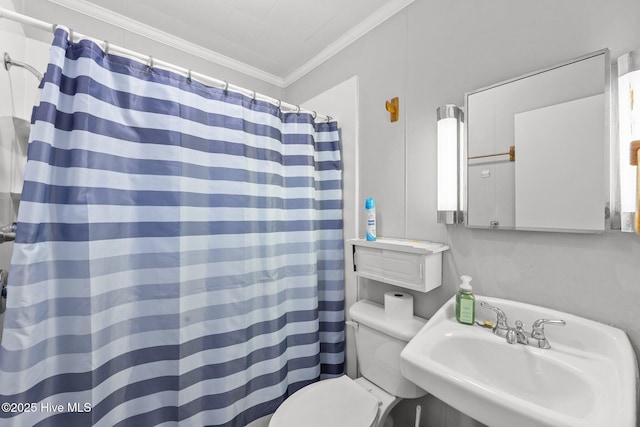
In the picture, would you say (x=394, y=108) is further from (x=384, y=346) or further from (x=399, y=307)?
(x=384, y=346)

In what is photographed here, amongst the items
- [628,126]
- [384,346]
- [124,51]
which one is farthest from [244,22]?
[384,346]

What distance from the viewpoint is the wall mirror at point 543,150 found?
0.83 metres

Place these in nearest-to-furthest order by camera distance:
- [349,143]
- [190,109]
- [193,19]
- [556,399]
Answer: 1. [556,399]
2. [190,109]
3. [193,19]
4. [349,143]

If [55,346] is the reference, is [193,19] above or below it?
above

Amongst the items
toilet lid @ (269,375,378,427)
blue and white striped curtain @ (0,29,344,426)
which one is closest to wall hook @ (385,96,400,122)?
blue and white striped curtain @ (0,29,344,426)

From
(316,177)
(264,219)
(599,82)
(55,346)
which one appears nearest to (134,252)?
(55,346)

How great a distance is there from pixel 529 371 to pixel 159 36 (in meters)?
2.50

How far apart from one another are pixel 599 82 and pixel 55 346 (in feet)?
6.61

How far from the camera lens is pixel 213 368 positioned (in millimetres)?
1219

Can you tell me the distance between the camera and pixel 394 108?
1407 mm

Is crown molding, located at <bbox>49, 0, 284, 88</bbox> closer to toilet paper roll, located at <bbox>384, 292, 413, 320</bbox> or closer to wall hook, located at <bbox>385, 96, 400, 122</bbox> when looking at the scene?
wall hook, located at <bbox>385, 96, 400, 122</bbox>

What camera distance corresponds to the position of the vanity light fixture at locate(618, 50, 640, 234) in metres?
0.75

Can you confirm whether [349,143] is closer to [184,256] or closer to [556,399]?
[184,256]

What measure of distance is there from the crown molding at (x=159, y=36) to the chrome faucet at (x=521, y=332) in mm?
2212
